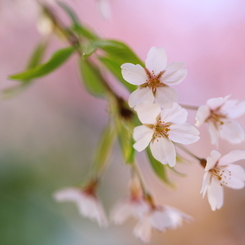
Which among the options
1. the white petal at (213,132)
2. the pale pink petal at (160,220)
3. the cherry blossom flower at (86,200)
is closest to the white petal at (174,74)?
the white petal at (213,132)

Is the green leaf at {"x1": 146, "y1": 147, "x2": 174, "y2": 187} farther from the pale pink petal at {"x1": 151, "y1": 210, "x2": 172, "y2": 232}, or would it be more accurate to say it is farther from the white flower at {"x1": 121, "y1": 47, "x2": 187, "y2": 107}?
the white flower at {"x1": 121, "y1": 47, "x2": 187, "y2": 107}

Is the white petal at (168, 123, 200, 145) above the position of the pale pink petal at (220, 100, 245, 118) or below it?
below

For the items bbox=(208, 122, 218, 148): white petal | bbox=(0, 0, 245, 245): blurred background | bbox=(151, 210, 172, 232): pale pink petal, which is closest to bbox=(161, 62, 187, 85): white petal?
bbox=(208, 122, 218, 148): white petal

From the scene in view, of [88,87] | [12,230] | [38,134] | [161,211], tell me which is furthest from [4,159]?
[161,211]

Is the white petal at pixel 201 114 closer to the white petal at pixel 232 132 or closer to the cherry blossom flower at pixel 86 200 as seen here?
the white petal at pixel 232 132

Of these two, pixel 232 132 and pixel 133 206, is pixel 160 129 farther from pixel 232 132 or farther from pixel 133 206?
pixel 133 206

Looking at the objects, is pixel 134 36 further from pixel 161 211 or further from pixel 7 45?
pixel 161 211
